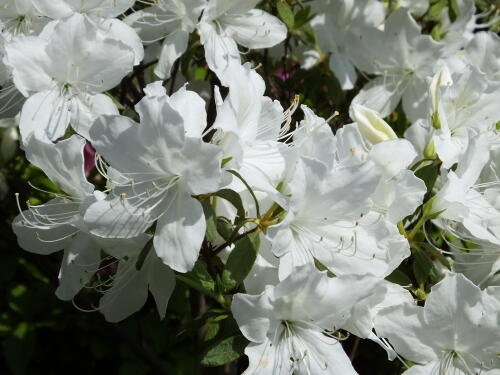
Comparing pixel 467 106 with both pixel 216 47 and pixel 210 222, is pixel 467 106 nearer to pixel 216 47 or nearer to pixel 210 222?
pixel 216 47

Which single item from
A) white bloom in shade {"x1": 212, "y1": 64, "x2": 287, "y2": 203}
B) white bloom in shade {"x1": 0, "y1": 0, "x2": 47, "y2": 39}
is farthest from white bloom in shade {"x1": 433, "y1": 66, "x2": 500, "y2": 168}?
white bloom in shade {"x1": 0, "y1": 0, "x2": 47, "y2": 39}

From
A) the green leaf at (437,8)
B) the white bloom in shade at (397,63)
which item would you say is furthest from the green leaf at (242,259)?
the green leaf at (437,8)

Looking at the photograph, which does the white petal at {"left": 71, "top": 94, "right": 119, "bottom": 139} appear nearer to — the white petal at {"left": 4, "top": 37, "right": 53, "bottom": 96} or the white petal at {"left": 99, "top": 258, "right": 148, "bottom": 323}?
the white petal at {"left": 4, "top": 37, "right": 53, "bottom": 96}

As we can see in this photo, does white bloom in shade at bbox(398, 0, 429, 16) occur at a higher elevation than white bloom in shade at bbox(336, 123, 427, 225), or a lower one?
lower

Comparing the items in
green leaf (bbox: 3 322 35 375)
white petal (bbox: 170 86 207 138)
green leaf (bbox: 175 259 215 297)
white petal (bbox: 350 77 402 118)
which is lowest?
green leaf (bbox: 3 322 35 375)

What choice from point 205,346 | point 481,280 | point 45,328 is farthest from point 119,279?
point 45,328
